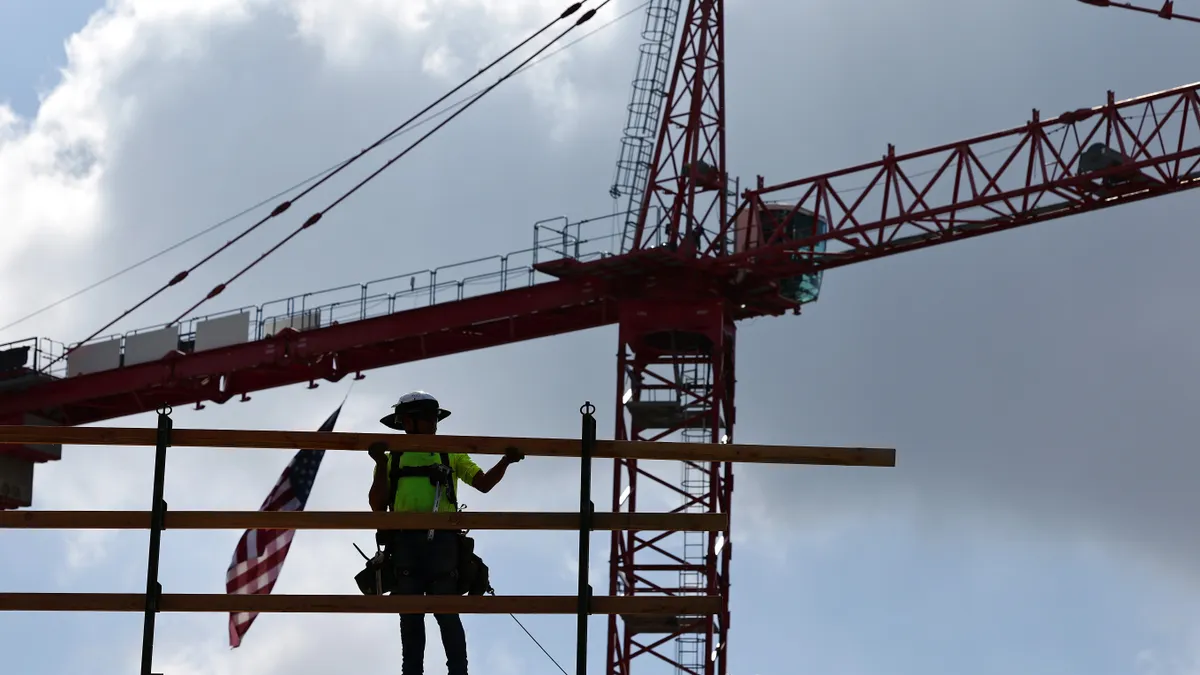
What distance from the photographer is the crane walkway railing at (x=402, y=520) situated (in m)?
12.9

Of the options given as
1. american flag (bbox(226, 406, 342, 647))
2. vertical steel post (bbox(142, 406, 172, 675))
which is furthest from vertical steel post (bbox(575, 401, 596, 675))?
american flag (bbox(226, 406, 342, 647))

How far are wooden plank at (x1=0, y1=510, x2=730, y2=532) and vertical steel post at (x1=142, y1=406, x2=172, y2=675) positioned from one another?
0.18ft

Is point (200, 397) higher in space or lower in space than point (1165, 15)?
lower

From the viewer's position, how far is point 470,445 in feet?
43.2

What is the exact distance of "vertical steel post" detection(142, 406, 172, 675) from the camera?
12898 mm

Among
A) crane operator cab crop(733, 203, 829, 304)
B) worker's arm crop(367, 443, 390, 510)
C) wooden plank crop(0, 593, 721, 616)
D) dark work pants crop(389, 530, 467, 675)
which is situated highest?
crane operator cab crop(733, 203, 829, 304)

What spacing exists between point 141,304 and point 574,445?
47.3 meters

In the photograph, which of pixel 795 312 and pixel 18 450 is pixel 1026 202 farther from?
pixel 18 450

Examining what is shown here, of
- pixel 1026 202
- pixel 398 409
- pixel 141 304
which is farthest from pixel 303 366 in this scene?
pixel 398 409

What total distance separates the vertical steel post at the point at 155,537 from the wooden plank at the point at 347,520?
0.05 meters

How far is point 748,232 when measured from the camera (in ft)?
164

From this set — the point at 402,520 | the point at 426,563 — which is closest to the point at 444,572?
the point at 426,563

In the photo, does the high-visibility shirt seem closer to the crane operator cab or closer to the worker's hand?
the worker's hand

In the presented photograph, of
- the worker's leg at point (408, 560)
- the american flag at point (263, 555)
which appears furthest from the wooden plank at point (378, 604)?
the american flag at point (263, 555)
